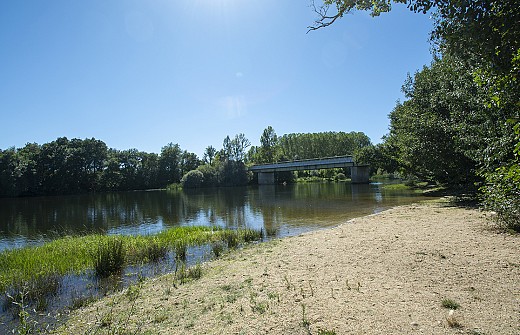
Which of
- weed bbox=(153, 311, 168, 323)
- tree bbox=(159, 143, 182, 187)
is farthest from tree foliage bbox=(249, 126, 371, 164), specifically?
weed bbox=(153, 311, 168, 323)

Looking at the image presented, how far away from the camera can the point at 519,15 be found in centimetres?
400

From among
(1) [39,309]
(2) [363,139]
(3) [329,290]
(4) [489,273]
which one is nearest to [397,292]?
(3) [329,290]

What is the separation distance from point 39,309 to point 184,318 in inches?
199

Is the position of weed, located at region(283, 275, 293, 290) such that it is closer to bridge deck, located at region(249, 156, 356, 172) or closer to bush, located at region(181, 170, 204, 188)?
bridge deck, located at region(249, 156, 356, 172)

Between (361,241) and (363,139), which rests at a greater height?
(363,139)

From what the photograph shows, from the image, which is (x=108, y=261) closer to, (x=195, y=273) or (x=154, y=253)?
(x=154, y=253)

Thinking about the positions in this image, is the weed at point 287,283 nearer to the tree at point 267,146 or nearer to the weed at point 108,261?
the weed at point 108,261

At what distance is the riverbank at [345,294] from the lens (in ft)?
16.8

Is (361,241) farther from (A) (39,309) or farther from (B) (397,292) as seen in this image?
(A) (39,309)

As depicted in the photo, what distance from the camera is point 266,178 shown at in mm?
104375

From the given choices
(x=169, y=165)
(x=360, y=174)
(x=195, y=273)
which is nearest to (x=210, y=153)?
(x=169, y=165)

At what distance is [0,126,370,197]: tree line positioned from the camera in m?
84.1

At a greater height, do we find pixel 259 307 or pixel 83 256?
pixel 259 307

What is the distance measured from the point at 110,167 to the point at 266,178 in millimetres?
52019
